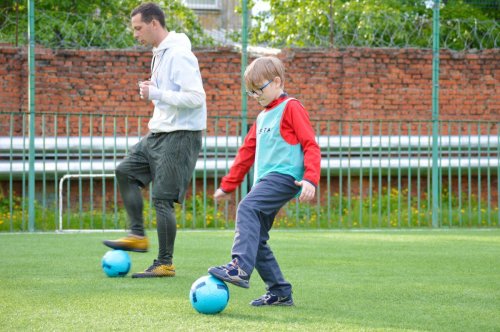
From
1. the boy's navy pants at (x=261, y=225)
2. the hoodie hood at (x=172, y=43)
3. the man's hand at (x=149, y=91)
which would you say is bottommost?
the boy's navy pants at (x=261, y=225)

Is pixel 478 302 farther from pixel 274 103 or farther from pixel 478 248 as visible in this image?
pixel 478 248

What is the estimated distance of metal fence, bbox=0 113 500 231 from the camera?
1270 cm

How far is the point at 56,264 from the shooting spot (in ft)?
23.8

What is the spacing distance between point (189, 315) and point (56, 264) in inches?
112

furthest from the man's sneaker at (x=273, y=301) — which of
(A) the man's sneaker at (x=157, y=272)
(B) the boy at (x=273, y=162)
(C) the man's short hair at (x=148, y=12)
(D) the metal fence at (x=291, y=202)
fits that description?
(D) the metal fence at (x=291, y=202)

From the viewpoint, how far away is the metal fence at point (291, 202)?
12.7m

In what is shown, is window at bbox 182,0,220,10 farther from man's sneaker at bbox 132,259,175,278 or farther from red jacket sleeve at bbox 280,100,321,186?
red jacket sleeve at bbox 280,100,321,186

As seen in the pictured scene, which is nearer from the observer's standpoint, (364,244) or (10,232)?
(364,244)

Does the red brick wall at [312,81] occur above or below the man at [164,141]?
above

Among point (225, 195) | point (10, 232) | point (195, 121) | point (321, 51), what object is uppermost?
point (321, 51)

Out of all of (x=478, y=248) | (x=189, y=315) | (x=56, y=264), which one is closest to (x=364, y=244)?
(x=478, y=248)

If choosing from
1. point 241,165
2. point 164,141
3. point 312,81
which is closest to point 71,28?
point 312,81

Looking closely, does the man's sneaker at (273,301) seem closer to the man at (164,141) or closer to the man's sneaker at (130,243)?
the man at (164,141)

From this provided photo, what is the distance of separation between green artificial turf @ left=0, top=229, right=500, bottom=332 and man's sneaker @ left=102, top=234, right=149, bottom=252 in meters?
0.23
